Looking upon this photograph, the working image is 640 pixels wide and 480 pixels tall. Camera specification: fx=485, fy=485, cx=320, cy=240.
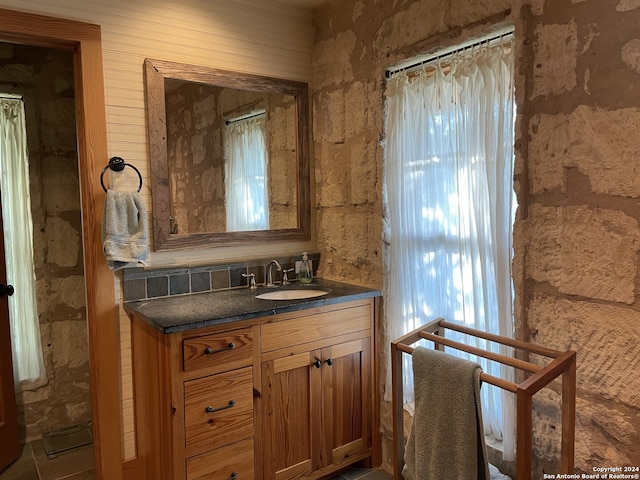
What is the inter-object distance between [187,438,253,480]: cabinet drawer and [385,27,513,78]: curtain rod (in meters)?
1.83

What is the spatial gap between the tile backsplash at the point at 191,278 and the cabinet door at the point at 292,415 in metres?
0.62

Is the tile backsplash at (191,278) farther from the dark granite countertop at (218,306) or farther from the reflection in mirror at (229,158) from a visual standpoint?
the reflection in mirror at (229,158)

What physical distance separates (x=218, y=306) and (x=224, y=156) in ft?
2.83

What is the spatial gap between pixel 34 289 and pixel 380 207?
203cm

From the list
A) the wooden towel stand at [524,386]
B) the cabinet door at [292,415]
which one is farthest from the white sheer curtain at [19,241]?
the wooden towel stand at [524,386]

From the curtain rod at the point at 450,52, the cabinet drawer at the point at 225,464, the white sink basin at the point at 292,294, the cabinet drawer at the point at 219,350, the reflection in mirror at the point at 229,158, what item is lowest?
the cabinet drawer at the point at 225,464

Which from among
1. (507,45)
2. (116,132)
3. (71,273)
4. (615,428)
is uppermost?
(507,45)

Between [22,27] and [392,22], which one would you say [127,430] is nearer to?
[22,27]

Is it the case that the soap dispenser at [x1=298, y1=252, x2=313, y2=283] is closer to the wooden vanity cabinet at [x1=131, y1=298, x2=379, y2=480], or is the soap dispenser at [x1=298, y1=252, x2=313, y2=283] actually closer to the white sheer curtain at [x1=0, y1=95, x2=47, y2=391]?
the wooden vanity cabinet at [x1=131, y1=298, x2=379, y2=480]

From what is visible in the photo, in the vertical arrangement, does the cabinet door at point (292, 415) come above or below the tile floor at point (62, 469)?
above

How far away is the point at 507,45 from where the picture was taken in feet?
6.13

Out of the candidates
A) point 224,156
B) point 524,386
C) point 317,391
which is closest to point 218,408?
point 317,391

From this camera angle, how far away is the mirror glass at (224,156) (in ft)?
7.72

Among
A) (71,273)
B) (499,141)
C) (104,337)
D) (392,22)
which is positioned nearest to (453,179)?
(499,141)
